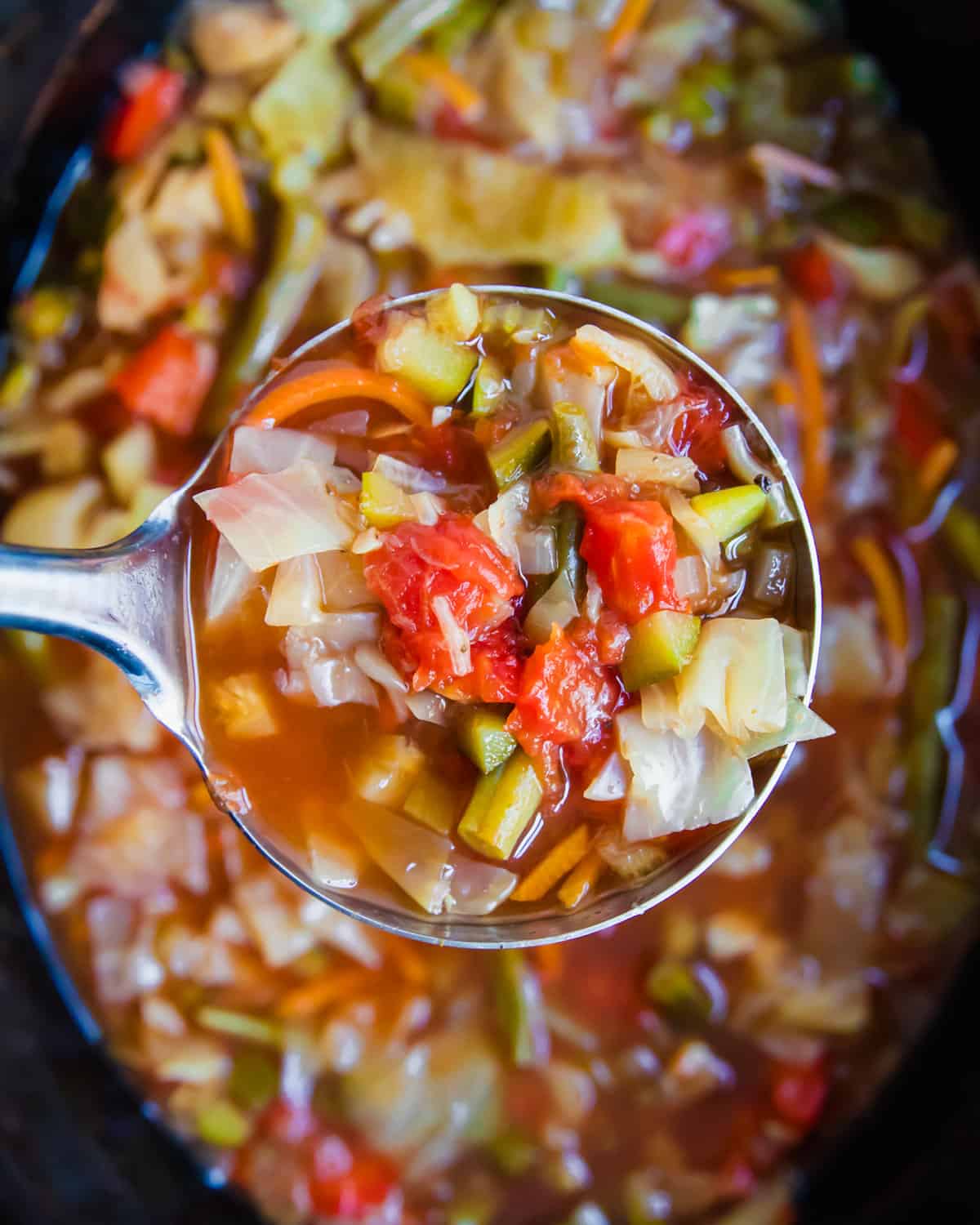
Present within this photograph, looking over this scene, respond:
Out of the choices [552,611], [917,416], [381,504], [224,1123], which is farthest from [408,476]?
[224,1123]

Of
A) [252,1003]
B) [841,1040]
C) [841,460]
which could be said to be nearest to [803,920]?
[841,1040]

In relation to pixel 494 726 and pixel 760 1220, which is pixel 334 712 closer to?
pixel 494 726

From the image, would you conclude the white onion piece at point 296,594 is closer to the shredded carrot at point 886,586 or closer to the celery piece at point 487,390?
the celery piece at point 487,390

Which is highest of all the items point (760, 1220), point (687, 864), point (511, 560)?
point (511, 560)

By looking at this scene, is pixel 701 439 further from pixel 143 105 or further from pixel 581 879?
pixel 143 105

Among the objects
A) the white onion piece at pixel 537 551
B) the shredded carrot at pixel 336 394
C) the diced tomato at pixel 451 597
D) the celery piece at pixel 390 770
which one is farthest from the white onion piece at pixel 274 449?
the celery piece at pixel 390 770
